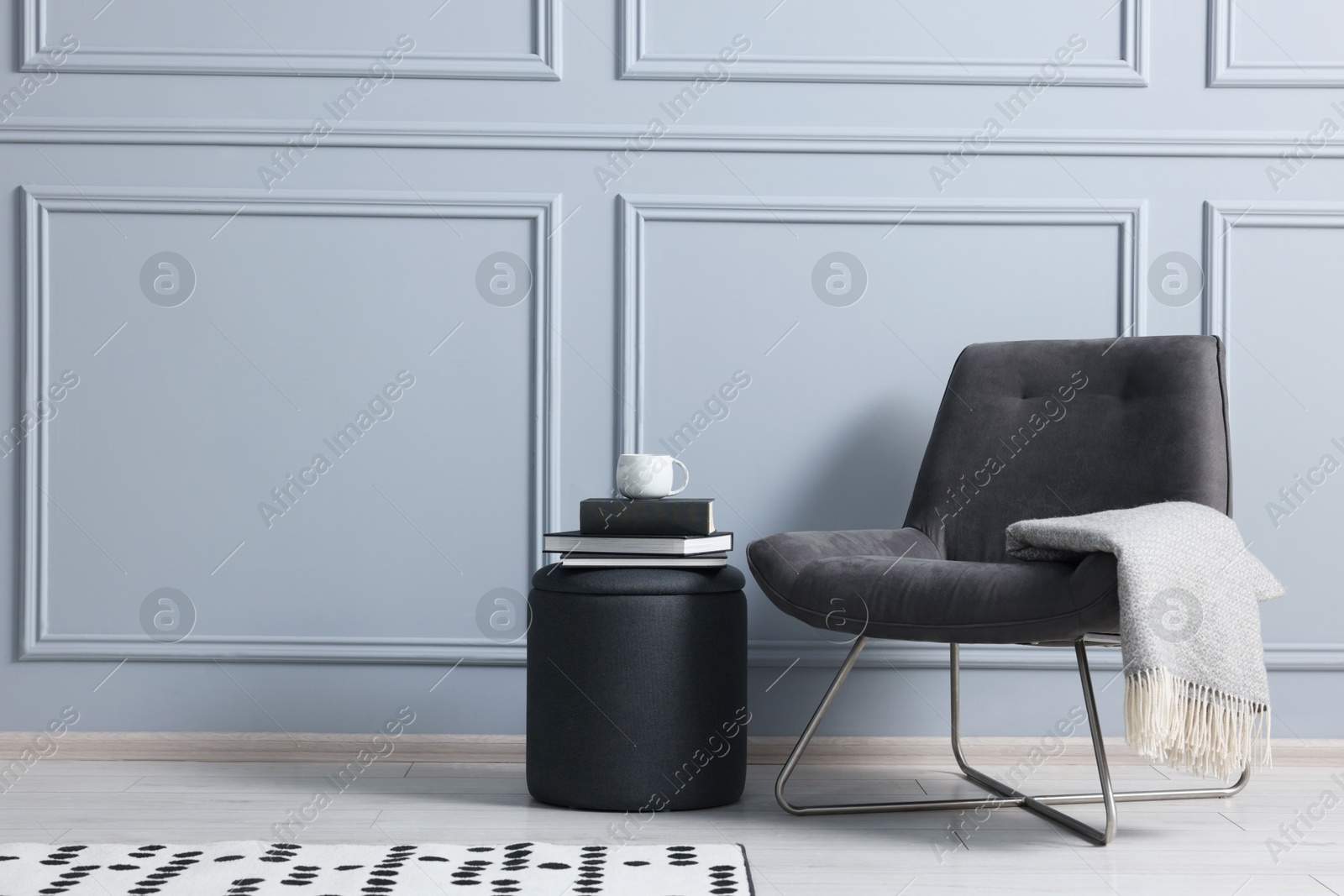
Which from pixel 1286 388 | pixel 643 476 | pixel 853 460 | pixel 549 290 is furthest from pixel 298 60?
pixel 1286 388

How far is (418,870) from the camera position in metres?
1.46

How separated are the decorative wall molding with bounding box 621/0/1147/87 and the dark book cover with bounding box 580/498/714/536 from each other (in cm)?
98

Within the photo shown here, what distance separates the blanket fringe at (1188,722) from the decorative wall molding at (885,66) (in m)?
1.35

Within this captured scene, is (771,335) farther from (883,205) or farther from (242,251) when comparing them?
(242,251)

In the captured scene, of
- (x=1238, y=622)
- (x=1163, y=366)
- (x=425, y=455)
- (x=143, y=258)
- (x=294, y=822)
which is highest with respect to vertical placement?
(x=143, y=258)

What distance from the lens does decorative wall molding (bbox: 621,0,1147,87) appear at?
2262 mm

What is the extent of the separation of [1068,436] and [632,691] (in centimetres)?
95

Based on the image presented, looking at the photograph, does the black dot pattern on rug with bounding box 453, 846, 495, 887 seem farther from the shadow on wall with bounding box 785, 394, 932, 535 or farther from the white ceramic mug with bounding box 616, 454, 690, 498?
the shadow on wall with bounding box 785, 394, 932, 535

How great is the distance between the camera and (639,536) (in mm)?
1830

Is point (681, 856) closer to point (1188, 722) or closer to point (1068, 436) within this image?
point (1188, 722)

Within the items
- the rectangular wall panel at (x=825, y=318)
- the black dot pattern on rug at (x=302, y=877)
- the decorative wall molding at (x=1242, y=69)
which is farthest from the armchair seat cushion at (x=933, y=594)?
the decorative wall molding at (x=1242, y=69)

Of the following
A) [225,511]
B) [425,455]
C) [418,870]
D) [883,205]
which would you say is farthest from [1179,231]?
[225,511]

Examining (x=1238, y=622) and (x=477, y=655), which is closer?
(x=1238, y=622)

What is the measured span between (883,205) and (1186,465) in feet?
2.67
